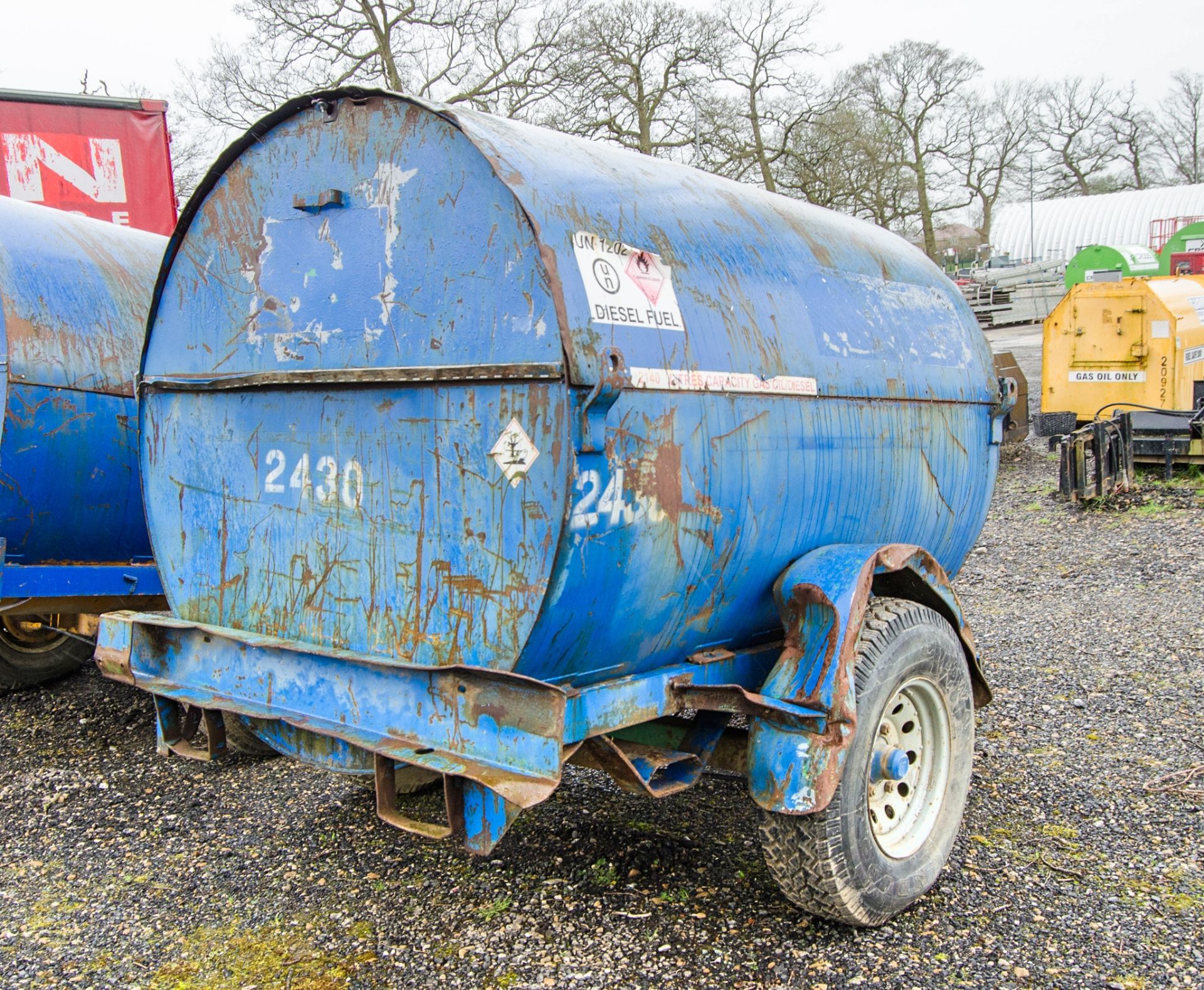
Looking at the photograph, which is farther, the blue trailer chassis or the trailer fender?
the trailer fender

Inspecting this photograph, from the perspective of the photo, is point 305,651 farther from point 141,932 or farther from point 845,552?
point 845,552

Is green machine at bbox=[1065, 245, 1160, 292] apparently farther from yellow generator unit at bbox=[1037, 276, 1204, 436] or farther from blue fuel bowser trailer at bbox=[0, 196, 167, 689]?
blue fuel bowser trailer at bbox=[0, 196, 167, 689]

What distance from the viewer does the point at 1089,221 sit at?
46219mm

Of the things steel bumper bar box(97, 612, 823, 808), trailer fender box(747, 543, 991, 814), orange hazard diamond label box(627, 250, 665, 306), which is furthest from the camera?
trailer fender box(747, 543, 991, 814)

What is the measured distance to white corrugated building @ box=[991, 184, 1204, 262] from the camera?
44906 mm

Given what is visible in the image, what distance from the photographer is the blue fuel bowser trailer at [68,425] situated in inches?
177

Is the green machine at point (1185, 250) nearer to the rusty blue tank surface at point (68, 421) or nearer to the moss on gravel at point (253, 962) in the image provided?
the rusty blue tank surface at point (68, 421)

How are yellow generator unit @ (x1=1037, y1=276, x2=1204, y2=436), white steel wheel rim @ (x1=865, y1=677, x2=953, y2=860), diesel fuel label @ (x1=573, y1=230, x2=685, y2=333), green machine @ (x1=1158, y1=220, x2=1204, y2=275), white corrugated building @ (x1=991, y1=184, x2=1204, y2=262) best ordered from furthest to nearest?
white corrugated building @ (x1=991, y1=184, x2=1204, y2=262) < green machine @ (x1=1158, y1=220, x2=1204, y2=275) < yellow generator unit @ (x1=1037, y1=276, x2=1204, y2=436) < white steel wheel rim @ (x1=865, y1=677, x2=953, y2=860) < diesel fuel label @ (x1=573, y1=230, x2=685, y2=333)

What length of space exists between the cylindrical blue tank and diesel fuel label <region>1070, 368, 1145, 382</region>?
8934mm

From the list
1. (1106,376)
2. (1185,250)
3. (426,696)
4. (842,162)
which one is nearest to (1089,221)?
(842,162)

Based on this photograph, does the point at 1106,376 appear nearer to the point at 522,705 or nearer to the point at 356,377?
the point at 356,377

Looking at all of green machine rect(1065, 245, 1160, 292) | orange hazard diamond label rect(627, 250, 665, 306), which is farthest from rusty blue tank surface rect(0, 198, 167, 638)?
green machine rect(1065, 245, 1160, 292)

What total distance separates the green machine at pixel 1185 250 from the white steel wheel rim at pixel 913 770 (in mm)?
22242

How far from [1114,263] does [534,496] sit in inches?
995
